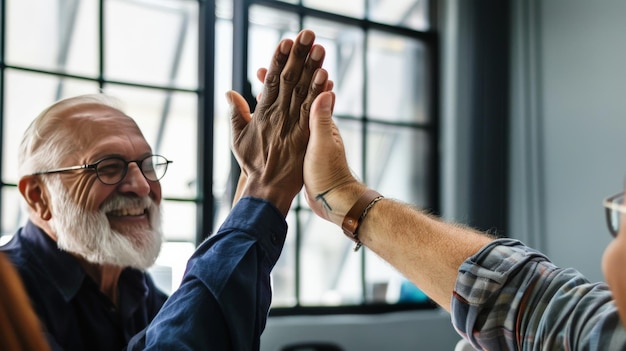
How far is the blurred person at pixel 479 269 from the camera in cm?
84

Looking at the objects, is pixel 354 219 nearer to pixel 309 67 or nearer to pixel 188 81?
pixel 309 67

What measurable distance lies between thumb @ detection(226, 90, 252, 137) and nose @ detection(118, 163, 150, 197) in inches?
9.8

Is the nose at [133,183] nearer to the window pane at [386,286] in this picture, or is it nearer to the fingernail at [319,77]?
the fingernail at [319,77]

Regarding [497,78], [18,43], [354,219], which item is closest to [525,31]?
[497,78]

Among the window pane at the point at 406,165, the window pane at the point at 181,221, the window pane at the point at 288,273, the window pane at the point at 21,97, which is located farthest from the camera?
the window pane at the point at 406,165

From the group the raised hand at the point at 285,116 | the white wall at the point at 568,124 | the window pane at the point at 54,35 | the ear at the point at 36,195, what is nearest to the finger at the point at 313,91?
the raised hand at the point at 285,116

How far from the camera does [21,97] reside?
8.49 feet

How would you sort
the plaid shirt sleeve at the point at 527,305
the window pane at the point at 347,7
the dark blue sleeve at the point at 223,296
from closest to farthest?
the plaid shirt sleeve at the point at 527,305 → the dark blue sleeve at the point at 223,296 → the window pane at the point at 347,7

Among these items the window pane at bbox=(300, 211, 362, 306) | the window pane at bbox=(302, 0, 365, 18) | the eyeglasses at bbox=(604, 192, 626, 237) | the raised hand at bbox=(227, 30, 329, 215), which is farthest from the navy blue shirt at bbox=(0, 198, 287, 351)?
the window pane at bbox=(302, 0, 365, 18)

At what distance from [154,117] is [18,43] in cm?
80

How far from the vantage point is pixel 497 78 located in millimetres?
3961

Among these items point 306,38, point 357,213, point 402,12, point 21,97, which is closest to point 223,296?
point 357,213

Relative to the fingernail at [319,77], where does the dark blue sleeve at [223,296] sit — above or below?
below

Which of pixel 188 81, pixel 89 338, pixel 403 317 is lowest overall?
pixel 403 317
